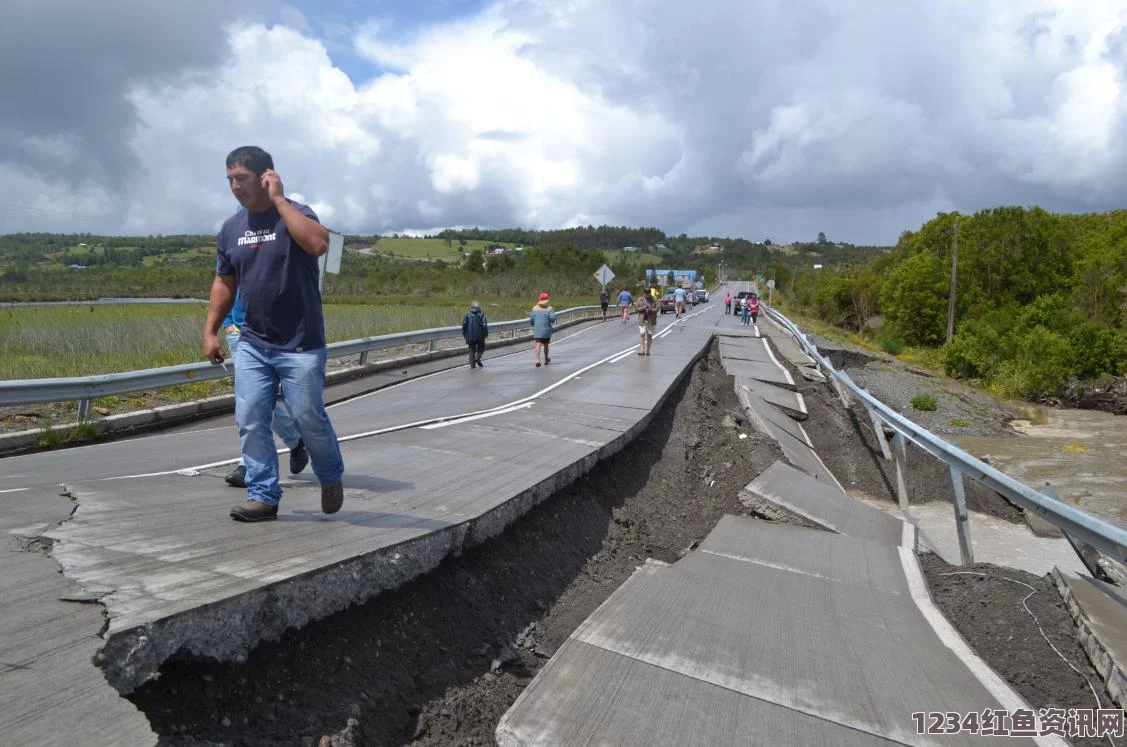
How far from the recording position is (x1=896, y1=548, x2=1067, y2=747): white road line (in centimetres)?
342

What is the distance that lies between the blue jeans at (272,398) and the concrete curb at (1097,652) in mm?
4111

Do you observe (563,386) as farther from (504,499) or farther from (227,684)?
(227,684)

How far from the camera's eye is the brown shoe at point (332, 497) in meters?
4.43

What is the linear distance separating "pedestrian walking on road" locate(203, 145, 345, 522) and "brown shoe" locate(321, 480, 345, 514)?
0.99 feet

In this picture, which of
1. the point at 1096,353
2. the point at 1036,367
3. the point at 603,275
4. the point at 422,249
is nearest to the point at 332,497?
the point at 1036,367

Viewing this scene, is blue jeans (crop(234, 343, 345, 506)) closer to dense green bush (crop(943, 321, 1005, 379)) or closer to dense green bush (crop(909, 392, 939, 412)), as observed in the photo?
dense green bush (crop(909, 392, 939, 412))

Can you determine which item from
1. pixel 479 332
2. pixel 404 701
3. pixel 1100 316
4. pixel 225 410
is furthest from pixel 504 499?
pixel 1100 316

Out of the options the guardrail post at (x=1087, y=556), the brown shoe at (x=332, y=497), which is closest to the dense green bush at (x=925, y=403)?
the guardrail post at (x=1087, y=556)

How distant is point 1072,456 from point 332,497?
2274 cm

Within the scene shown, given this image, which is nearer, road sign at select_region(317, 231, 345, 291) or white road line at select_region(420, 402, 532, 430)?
white road line at select_region(420, 402, 532, 430)

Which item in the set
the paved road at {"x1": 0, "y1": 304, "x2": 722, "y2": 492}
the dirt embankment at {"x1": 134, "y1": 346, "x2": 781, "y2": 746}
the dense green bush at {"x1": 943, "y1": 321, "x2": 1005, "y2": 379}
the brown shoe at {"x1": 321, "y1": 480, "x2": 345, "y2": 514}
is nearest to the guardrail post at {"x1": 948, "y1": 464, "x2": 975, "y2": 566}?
the dirt embankment at {"x1": 134, "y1": 346, "x2": 781, "y2": 746}

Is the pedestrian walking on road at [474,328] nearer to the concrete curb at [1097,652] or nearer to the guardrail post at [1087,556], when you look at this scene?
the guardrail post at [1087,556]

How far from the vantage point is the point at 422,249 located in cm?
15488

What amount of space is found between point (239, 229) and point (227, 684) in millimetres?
2434
